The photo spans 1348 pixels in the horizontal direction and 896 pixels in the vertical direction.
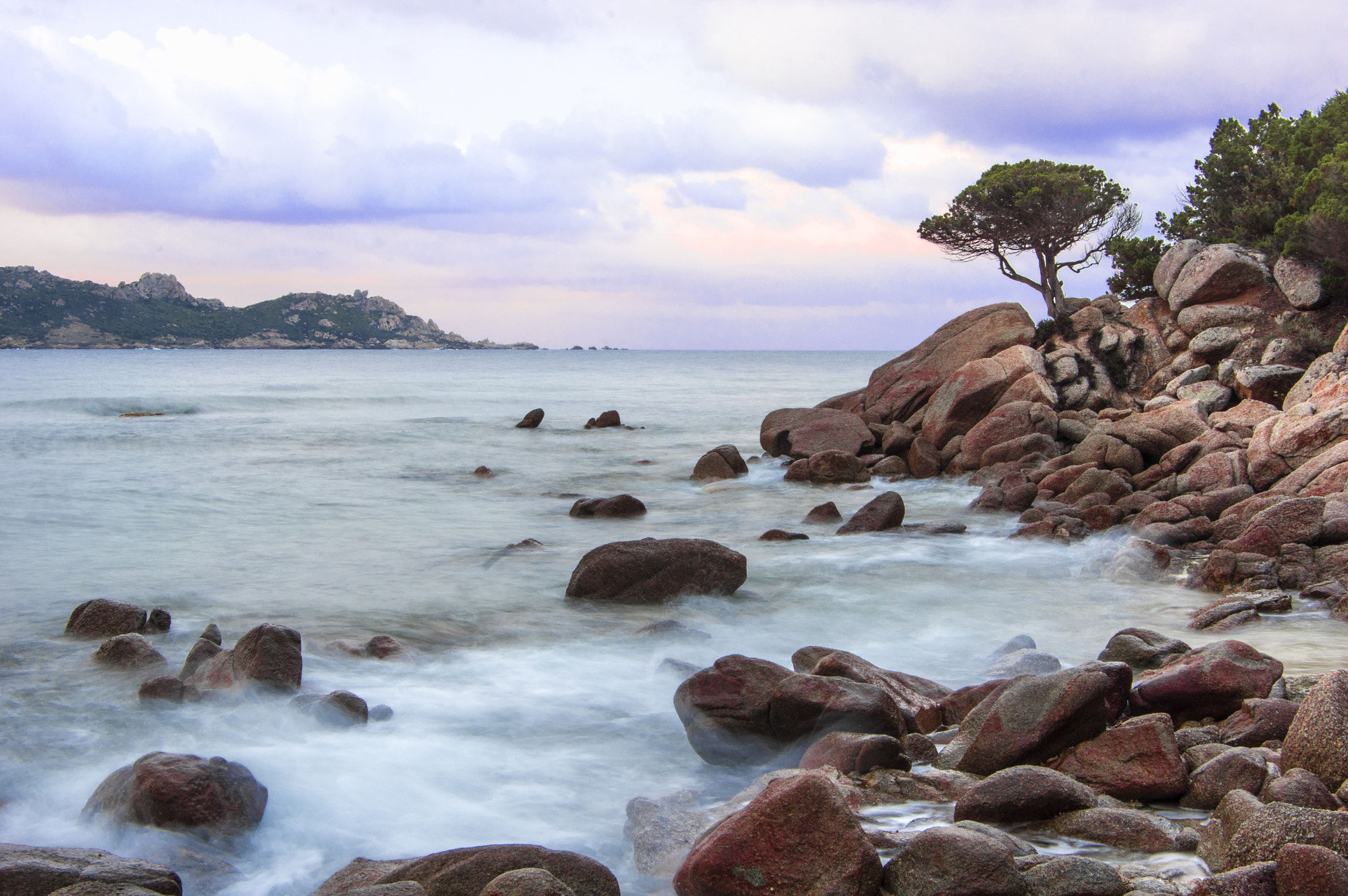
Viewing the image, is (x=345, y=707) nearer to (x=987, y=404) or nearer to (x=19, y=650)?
(x=19, y=650)

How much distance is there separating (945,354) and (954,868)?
76.6ft

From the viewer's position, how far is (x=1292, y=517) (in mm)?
11414

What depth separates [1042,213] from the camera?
1187 inches

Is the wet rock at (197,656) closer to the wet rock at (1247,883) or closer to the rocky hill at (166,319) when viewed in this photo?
the wet rock at (1247,883)

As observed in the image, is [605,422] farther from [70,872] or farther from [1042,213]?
[70,872]

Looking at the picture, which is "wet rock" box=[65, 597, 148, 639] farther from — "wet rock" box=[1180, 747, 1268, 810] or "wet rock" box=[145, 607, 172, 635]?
"wet rock" box=[1180, 747, 1268, 810]

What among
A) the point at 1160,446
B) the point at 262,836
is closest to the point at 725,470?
the point at 1160,446

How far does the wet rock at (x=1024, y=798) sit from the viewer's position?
4.94 meters

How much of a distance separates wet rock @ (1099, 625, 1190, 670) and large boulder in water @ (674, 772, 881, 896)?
4.61 meters

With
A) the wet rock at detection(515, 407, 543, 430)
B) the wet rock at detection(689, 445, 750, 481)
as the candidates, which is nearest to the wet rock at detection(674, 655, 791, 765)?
the wet rock at detection(689, 445, 750, 481)

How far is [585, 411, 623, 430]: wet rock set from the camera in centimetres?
3847

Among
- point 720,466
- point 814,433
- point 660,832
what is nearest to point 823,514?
point 720,466

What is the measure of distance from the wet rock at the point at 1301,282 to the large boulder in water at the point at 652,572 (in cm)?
1804

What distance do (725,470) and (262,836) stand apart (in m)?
17.9
